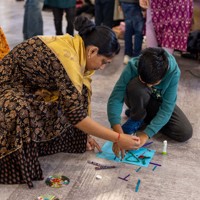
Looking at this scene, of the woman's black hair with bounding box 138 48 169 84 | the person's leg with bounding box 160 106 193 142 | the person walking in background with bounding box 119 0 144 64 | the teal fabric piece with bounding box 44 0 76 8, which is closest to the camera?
the woman's black hair with bounding box 138 48 169 84

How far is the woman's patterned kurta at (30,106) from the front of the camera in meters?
1.35

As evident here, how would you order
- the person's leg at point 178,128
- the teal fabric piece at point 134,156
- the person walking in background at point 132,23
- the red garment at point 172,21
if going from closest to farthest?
the teal fabric piece at point 134,156
the person's leg at point 178,128
the red garment at point 172,21
the person walking in background at point 132,23

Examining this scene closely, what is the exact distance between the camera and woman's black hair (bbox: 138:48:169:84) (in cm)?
147

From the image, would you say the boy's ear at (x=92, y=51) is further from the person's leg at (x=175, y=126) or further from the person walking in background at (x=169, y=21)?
the person walking in background at (x=169, y=21)

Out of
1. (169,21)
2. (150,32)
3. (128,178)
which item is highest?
(169,21)

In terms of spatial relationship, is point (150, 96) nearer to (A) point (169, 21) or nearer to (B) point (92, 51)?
(B) point (92, 51)

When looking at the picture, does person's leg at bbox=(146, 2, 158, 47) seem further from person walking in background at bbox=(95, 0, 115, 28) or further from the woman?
the woman

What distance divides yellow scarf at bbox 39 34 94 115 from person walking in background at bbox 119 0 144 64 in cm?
163

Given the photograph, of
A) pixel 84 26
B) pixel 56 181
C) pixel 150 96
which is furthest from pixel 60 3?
pixel 56 181

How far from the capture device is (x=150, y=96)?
1.81 metres

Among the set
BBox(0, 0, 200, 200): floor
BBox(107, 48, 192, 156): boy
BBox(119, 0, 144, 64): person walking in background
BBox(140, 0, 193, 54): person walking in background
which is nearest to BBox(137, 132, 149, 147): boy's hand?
BBox(107, 48, 192, 156): boy

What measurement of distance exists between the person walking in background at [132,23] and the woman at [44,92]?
5.03ft

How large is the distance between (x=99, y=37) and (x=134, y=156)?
25.4 inches

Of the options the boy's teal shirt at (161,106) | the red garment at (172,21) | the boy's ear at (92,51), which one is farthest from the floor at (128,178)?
the red garment at (172,21)
